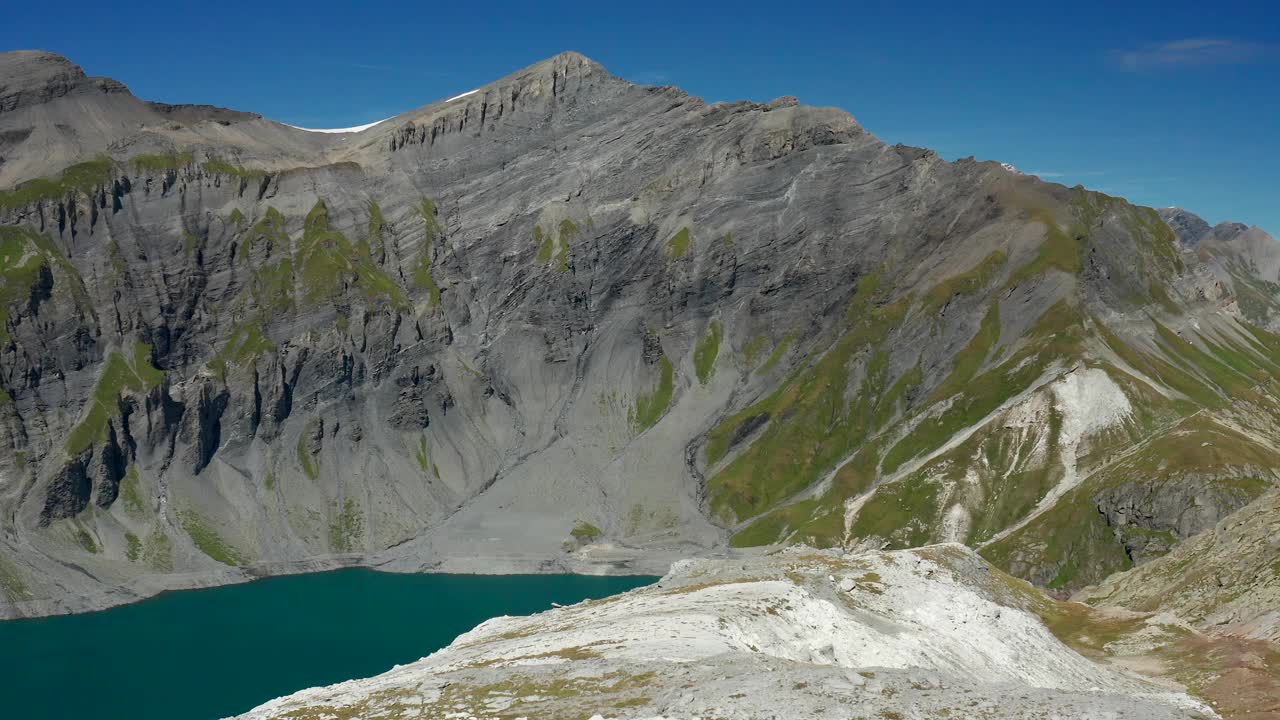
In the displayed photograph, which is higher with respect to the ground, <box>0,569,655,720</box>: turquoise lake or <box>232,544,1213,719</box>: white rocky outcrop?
<box>232,544,1213,719</box>: white rocky outcrop

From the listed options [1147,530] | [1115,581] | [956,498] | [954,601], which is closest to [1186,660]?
[954,601]

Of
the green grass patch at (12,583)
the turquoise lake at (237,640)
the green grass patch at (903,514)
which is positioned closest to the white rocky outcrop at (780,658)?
the turquoise lake at (237,640)

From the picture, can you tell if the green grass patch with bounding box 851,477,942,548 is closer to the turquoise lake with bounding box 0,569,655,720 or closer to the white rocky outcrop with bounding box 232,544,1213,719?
the turquoise lake with bounding box 0,569,655,720

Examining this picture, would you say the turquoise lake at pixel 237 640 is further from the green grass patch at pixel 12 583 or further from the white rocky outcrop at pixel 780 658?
the white rocky outcrop at pixel 780 658

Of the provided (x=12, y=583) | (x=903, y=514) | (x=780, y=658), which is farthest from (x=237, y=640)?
(x=780, y=658)

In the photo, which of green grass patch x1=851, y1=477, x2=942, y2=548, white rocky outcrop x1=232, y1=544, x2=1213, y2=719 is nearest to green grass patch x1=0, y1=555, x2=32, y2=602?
green grass patch x1=851, y1=477, x2=942, y2=548
